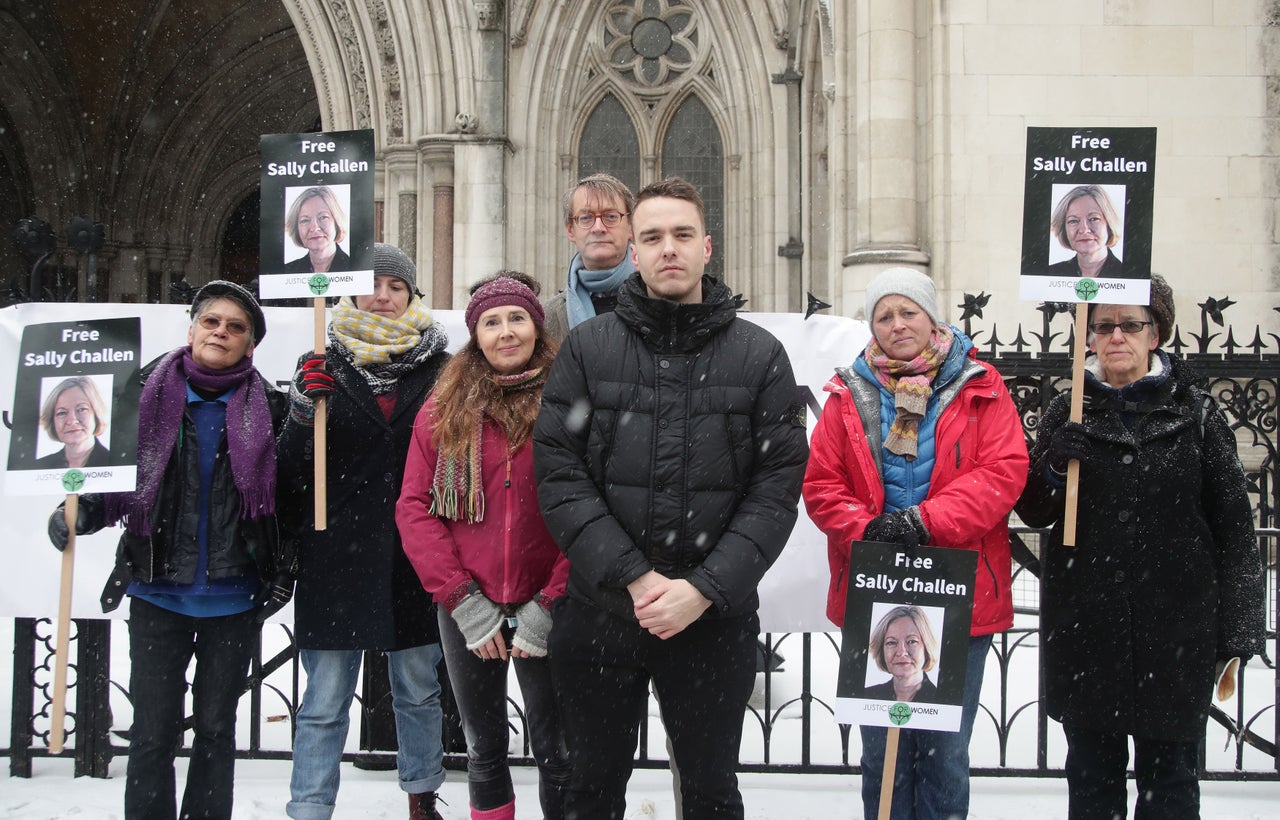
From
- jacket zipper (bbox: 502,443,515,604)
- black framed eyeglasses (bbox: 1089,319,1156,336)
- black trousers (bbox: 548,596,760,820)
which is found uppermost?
black framed eyeglasses (bbox: 1089,319,1156,336)

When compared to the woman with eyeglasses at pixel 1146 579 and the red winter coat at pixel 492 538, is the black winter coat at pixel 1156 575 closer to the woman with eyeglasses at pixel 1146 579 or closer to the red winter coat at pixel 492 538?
the woman with eyeglasses at pixel 1146 579

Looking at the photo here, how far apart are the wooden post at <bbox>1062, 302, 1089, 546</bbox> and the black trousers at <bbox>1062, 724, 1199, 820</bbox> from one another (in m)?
0.64

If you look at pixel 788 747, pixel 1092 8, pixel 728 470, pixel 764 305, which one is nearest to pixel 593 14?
pixel 764 305

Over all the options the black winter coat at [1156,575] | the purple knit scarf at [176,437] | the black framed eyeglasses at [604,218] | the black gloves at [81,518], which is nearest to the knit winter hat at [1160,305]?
the black winter coat at [1156,575]

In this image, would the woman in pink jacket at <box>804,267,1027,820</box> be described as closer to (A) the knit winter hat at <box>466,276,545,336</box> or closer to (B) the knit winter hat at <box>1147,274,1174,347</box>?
(B) the knit winter hat at <box>1147,274,1174,347</box>

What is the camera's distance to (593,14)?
42.3 ft

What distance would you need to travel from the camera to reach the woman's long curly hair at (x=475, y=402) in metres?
3.25

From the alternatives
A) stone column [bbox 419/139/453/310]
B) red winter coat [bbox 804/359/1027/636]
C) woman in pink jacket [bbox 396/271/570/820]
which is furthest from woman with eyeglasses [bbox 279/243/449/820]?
stone column [bbox 419/139/453/310]

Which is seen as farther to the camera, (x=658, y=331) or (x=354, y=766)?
(x=354, y=766)

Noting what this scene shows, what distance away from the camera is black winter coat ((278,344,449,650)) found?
347 centimetres

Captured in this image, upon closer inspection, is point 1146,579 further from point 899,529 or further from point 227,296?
point 227,296

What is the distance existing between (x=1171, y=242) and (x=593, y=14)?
775 centimetres

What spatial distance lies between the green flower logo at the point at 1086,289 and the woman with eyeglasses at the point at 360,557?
7.04ft

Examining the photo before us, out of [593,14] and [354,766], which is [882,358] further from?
[593,14]
